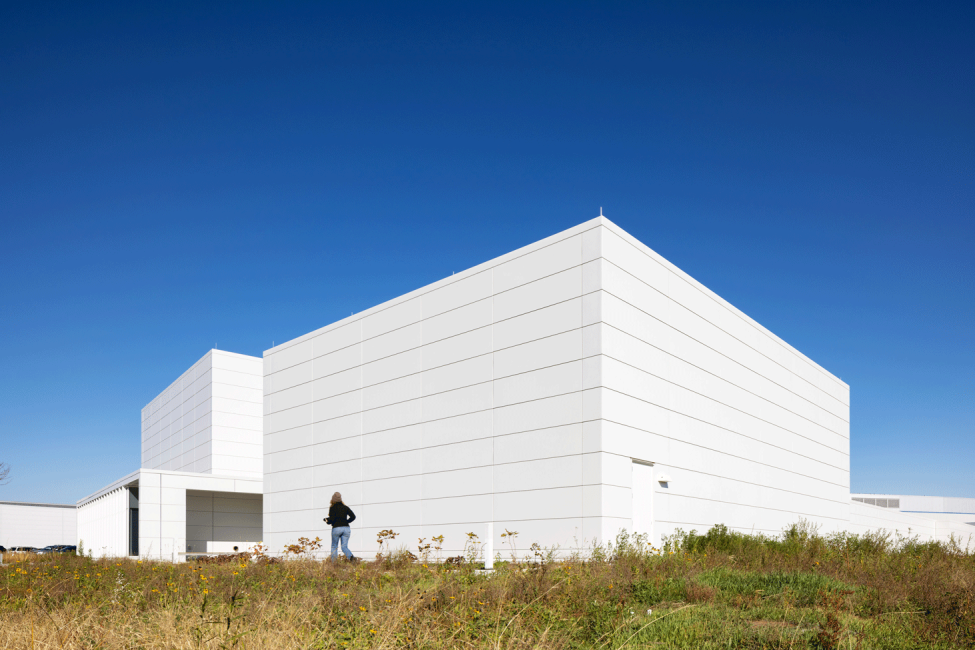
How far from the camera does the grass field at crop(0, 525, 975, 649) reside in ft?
21.7

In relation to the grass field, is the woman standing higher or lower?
lower

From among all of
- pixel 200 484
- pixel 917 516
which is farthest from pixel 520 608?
pixel 917 516

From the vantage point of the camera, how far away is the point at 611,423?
18.2 meters

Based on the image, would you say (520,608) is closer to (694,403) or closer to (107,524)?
(694,403)

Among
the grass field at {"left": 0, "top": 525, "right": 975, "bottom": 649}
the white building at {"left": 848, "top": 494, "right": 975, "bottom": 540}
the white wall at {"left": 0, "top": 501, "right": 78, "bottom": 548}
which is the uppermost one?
the grass field at {"left": 0, "top": 525, "right": 975, "bottom": 649}

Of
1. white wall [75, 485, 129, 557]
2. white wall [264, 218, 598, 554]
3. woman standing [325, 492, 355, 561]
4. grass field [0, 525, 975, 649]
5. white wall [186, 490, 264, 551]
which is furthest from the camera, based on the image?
white wall [186, 490, 264, 551]

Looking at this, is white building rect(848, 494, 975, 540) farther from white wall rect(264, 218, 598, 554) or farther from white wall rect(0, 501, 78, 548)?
white wall rect(0, 501, 78, 548)

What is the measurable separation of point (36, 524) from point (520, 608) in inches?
3202

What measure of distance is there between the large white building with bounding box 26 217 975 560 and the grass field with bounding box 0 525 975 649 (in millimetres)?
4955

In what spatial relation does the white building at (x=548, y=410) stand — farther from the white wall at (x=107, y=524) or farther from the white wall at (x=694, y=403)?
the white wall at (x=107, y=524)

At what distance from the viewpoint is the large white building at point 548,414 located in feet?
61.3

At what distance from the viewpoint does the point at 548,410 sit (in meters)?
19.2

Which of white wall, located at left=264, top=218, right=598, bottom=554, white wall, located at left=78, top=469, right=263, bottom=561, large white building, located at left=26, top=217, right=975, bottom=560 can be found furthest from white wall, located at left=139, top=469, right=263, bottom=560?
white wall, located at left=264, top=218, right=598, bottom=554

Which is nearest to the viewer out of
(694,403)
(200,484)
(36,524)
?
(694,403)
